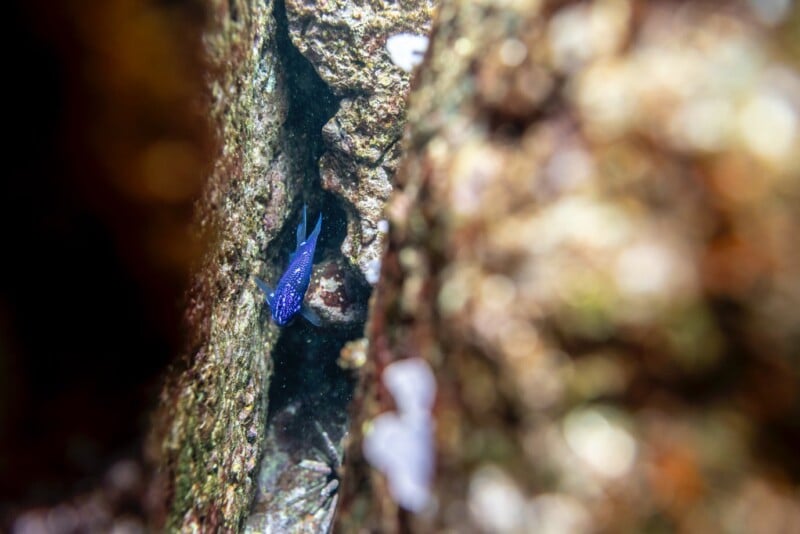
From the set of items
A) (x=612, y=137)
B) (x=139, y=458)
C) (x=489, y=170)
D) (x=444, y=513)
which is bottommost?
(x=139, y=458)

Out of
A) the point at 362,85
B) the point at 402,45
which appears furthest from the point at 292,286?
the point at 402,45

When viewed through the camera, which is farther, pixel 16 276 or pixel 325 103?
pixel 325 103

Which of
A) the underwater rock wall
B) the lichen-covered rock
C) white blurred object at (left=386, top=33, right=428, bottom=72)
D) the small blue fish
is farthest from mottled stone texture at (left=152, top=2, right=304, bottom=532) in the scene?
white blurred object at (left=386, top=33, right=428, bottom=72)

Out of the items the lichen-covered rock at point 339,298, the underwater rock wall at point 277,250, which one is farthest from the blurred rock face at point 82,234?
the lichen-covered rock at point 339,298

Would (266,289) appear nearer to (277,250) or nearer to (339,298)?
(277,250)

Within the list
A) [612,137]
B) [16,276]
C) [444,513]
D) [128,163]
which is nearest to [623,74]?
[612,137]

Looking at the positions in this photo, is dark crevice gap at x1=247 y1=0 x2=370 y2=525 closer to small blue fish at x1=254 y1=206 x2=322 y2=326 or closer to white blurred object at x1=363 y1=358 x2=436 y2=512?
small blue fish at x1=254 y1=206 x2=322 y2=326

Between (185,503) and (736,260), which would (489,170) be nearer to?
(736,260)
